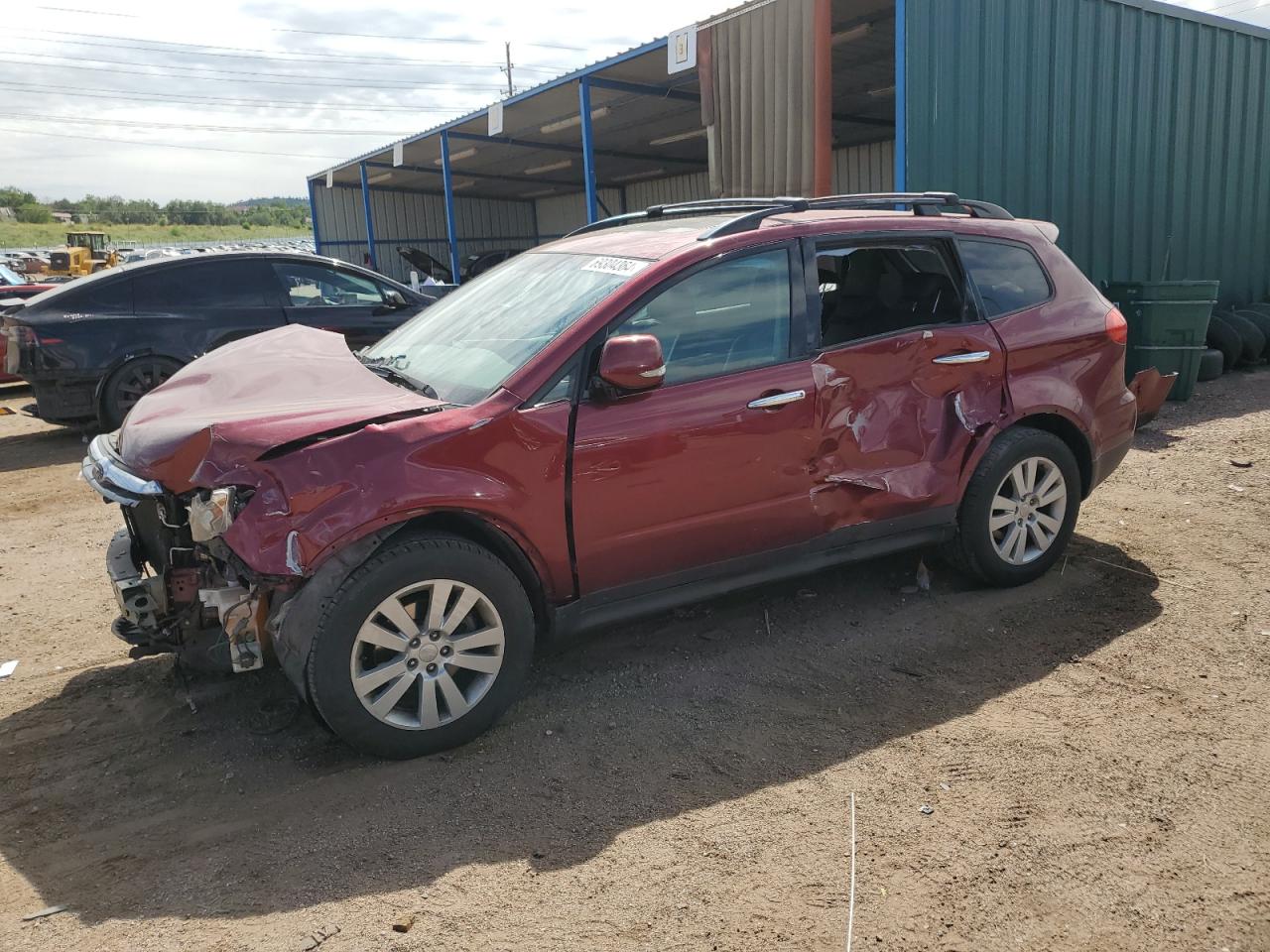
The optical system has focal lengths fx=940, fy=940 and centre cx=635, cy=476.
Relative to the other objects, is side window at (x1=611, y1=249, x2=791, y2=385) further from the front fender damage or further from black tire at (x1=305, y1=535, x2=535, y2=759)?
the front fender damage

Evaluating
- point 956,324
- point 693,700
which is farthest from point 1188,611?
point 693,700

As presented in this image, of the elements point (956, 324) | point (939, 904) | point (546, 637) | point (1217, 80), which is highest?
point (1217, 80)

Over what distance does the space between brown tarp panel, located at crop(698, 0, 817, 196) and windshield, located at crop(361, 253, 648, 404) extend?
5692 mm

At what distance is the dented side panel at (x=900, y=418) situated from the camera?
3.88 m

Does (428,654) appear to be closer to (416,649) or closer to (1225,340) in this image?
(416,649)

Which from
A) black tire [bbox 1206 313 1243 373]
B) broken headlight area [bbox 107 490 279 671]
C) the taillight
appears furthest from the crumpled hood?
black tire [bbox 1206 313 1243 373]

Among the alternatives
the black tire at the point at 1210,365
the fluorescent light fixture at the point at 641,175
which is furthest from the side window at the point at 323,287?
the fluorescent light fixture at the point at 641,175

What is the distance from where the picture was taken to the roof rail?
3846 mm

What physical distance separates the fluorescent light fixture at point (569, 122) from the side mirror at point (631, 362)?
12477 mm

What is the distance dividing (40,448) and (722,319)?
25.7 feet

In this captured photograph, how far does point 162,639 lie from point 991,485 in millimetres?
3458

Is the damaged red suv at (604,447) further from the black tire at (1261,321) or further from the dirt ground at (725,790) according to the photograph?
the black tire at (1261,321)

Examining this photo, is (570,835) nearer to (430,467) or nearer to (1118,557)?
(430,467)

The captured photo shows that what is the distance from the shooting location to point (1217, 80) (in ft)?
36.3
